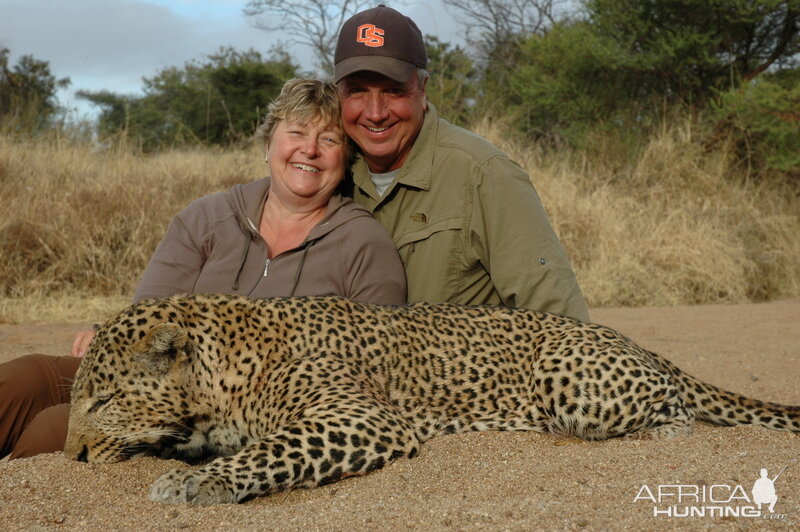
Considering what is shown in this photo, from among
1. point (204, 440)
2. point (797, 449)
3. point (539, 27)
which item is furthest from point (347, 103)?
point (539, 27)

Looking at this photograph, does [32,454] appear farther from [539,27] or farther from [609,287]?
[539,27]

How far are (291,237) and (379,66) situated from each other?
111 cm

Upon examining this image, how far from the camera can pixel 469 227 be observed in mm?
5324

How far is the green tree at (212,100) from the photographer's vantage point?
21359 mm

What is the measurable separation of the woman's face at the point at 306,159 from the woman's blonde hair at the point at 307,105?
34 millimetres

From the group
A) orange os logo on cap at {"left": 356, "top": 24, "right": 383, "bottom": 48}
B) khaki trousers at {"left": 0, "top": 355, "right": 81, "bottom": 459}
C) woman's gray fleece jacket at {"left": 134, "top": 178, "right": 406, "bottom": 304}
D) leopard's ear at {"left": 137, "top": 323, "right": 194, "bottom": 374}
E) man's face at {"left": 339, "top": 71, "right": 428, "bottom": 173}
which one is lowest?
khaki trousers at {"left": 0, "top": 355, "right": 81, "bottom": 459}

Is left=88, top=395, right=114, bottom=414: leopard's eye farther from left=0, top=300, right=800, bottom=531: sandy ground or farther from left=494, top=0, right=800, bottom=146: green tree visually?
left=494, top=0, right=800, bottom=146: green tree

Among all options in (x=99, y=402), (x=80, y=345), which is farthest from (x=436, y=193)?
(x=99, y=402)

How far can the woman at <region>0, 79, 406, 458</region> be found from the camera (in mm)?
5102

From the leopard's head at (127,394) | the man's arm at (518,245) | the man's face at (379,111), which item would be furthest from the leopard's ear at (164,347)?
the man's arm at (518,245)

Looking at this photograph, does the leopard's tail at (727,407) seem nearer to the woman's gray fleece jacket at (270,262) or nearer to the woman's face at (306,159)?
the woman's gray fleece jacket at (270,262)

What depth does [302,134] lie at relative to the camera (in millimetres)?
5238

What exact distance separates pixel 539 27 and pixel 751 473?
877 inches

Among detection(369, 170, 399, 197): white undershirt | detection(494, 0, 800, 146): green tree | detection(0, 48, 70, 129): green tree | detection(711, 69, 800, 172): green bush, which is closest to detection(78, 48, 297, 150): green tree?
detection(0, 48, 70, 129): green tree
